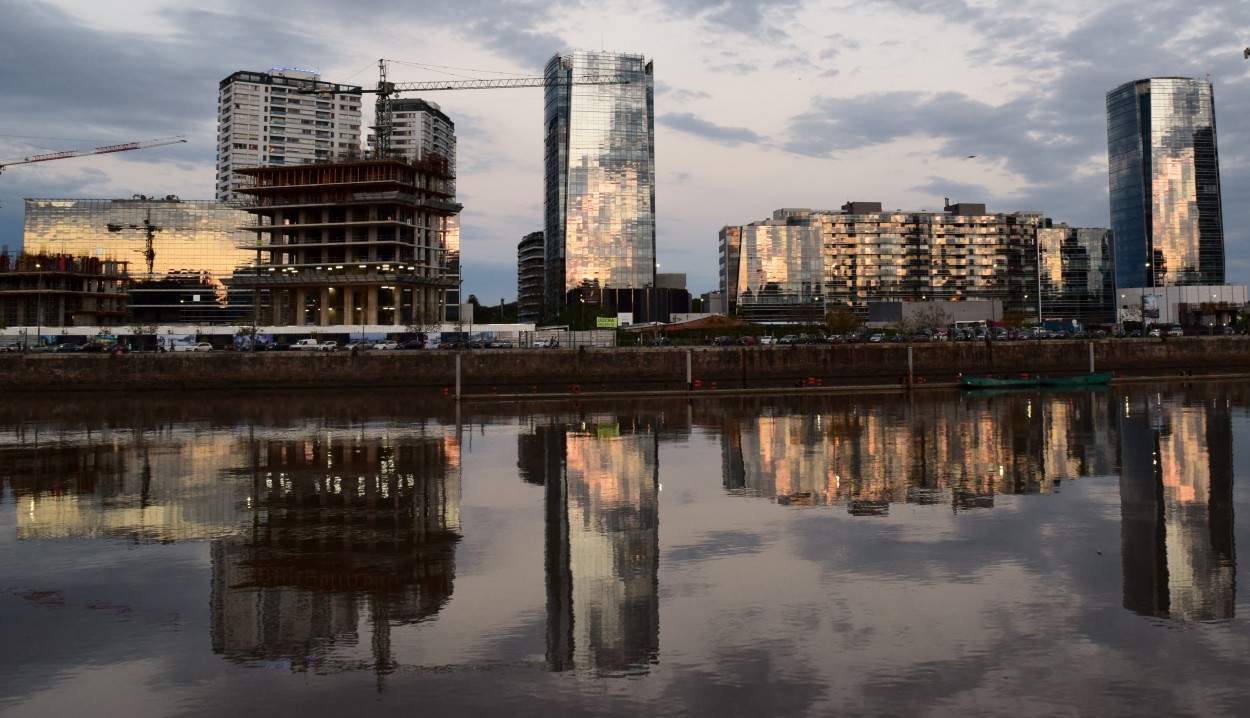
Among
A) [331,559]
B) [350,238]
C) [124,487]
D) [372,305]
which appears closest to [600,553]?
[331,559]

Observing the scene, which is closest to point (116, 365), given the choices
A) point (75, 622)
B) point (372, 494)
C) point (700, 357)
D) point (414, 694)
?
point (700, 357)

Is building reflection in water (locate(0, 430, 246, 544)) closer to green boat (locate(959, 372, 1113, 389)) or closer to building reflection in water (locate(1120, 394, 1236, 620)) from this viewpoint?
building reflection in water (locate(1120, 394, 1236, 620))

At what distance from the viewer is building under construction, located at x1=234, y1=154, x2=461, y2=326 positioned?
139 metres

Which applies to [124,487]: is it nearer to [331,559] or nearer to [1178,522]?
[331,559]

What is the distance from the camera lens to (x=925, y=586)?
65.4ft

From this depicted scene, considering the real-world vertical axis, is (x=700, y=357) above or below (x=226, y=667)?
above

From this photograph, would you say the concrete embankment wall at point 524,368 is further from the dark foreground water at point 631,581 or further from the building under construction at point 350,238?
the dark foreground water at point 631,581

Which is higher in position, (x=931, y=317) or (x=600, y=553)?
(x=931, y=317)

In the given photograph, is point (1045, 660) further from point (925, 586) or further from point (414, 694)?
point (414, 694)

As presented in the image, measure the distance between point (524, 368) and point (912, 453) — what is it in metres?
61.8

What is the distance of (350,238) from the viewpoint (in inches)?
5507

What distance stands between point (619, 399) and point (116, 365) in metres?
55.4

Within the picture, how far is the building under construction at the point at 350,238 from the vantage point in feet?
456

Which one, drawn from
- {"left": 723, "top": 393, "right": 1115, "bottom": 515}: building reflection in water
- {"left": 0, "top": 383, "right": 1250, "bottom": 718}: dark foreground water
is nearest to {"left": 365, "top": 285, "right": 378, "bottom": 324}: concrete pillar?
{"left": 723, "top": 393, "right": 1115, "bottom": 515}: building reflection in water
